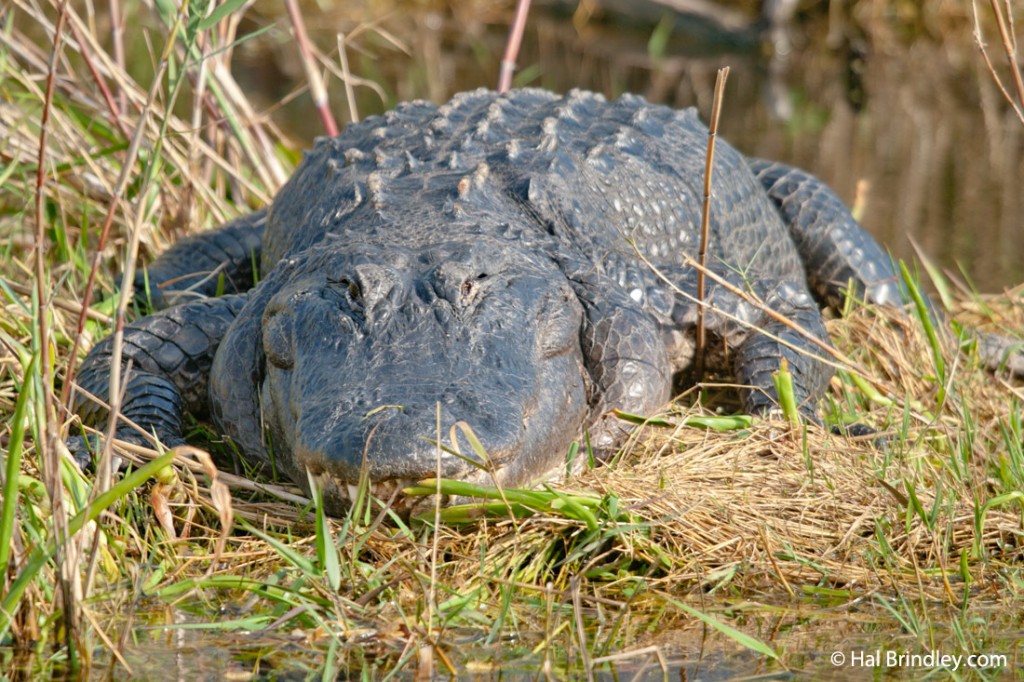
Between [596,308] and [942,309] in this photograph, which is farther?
[942,309]

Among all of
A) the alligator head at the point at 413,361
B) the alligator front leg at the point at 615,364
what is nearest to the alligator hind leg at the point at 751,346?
the alligator front leg at the point at 615,364

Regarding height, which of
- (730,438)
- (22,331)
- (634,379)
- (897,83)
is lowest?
(897,83)

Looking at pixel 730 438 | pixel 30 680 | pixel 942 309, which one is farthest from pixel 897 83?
pixel 30 680

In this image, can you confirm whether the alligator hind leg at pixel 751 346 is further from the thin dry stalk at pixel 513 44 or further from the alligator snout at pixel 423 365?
the thin dry stalk at pixel 513 44

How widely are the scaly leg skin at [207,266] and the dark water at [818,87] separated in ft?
3.49

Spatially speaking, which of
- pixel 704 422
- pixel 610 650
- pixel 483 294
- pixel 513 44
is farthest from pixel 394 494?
pixel 513 44

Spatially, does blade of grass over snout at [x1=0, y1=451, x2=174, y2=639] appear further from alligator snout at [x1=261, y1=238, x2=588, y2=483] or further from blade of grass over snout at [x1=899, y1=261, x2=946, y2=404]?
blade of grass over snout at [x1=899, y1=261, x2=946, y2=404]

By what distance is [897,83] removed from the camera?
38.3 ft

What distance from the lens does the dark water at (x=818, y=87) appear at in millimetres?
7320

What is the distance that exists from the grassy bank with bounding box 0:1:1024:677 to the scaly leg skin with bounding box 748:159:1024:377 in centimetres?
97

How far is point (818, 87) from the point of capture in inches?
453

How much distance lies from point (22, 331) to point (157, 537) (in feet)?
3.80

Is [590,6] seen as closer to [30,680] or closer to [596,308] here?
[596,308]

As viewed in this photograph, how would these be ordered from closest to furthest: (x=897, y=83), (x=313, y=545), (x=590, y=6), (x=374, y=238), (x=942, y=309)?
→ (x=313, y=545) → (x=374, y=238) → (x=942, y=309) → (x=897, y=83) → (x=590, y=6)
